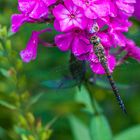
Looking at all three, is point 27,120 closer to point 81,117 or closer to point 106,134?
point 106,134

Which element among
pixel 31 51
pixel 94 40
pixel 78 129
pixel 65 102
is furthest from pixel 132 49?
pixel 65 102

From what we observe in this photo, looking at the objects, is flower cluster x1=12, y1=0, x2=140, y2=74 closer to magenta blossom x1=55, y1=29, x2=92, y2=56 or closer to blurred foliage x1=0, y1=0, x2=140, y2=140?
Result: magenta blossom x1=55, y1=29, x2=92, y2=56

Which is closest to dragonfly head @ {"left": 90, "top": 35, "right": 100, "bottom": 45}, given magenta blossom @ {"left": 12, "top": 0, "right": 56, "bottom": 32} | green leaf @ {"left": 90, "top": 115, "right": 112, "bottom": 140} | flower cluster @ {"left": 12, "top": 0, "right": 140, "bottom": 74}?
flower cluster @ {"left": 12, "top": 0, "right": 140, "bottom": 74}

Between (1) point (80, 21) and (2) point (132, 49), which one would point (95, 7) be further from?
(2) point (132, 49)

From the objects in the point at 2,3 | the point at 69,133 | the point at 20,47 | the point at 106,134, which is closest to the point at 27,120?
the point at 106,134

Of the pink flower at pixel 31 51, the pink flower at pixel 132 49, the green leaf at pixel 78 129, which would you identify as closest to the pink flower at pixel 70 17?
the pink flower at pixel 31 51

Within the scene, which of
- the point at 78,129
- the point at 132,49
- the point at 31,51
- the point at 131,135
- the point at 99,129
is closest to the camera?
the point at 31,51
